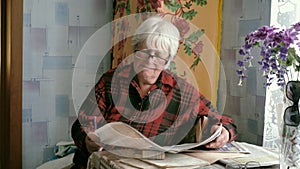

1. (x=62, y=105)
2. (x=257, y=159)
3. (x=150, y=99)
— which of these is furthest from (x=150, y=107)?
(x=62, y=105)

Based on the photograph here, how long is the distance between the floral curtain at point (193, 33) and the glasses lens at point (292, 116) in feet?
2.57

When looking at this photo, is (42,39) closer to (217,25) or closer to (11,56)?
(11,56)

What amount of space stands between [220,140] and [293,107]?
0.36m

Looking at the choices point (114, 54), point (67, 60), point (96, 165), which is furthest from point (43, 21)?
point (96, 165)

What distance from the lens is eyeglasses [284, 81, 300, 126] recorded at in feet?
4.47

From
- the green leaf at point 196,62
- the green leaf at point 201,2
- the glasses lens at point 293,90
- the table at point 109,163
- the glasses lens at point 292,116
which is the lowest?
the table at point 109,163

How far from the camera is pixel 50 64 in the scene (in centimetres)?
265

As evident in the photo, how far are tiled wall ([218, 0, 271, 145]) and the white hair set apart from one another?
52cm

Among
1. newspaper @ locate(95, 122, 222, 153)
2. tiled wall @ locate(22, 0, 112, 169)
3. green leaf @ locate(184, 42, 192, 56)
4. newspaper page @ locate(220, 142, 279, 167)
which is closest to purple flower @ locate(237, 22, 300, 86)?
newspaper page @ locate(220, 142, 279, 167)

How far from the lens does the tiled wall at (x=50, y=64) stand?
8.55 feet

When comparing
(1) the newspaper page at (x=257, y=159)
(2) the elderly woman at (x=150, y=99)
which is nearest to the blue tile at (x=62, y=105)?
(2) the elderly woman at (x=150, y=99)

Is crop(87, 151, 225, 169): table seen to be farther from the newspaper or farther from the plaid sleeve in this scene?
the plaid sleeve

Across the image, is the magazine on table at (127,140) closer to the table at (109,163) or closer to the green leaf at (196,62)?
the table at (109,163)

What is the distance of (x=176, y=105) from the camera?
1900 millimetres
